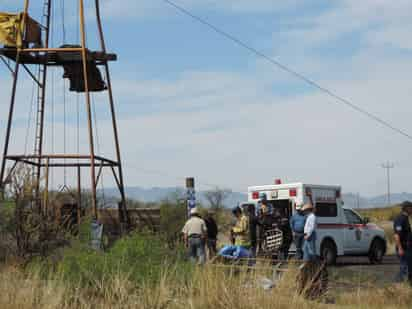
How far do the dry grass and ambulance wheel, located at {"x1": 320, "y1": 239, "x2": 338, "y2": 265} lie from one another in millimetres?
10201

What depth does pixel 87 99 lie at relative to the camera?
2142cm

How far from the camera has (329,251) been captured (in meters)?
21.0

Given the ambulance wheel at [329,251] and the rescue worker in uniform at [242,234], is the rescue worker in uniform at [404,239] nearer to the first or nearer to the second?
the rescue worker in uniform at [242,234]

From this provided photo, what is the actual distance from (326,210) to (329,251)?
1.17m

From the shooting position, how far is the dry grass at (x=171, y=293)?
9.59m

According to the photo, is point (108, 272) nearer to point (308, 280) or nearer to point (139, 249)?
point (139, 249)

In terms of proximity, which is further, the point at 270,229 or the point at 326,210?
the point at 326,210

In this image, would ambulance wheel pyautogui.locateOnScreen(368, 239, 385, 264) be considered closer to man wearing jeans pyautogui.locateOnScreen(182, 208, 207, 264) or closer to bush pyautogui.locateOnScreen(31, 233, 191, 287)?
man wearing jeans pyautogui.locateOnScreen(182, 208, 207, 264)

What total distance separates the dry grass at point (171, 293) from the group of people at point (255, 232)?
1.85m

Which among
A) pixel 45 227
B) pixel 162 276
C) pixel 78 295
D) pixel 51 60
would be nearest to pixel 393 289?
pixel 162 276

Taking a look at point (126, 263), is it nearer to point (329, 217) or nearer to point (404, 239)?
point (404, 239)

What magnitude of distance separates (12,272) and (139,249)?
2.07 meters

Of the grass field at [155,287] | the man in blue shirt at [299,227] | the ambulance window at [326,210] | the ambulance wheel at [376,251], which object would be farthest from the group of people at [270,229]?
the ambulance wheel at [376,251]

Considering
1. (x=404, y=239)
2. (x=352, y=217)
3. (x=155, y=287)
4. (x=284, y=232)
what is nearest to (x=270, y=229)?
(x=284, y=232)
